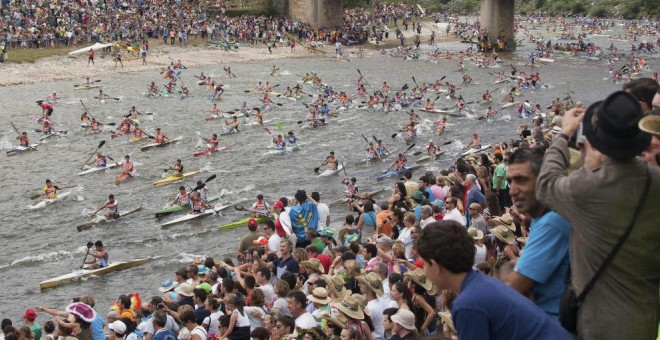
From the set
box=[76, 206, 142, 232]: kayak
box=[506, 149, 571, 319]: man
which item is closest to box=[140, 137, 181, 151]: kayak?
box=[76, 206, 142, 232]: kayak

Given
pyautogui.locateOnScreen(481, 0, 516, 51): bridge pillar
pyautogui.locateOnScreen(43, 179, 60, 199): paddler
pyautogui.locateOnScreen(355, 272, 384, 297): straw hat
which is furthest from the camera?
pyautogui.locateOnScreen(481, 0, 516, 51): bridge pillar

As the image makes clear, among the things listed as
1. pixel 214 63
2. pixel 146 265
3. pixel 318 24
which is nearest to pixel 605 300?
pixel 146 265

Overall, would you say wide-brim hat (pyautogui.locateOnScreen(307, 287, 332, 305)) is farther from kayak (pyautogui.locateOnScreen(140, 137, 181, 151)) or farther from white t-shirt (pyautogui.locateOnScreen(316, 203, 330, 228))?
kayak (pyautogui.locateOnScreen(140, 137, 181, 151))

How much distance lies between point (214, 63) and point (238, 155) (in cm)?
2207

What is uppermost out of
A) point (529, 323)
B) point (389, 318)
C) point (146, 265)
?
point (529, 323)

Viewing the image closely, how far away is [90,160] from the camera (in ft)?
80.8

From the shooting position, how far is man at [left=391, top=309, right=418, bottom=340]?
6.00 meters

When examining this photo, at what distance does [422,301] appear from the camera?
708 cm

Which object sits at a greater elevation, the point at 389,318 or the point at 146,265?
the point at 389,318

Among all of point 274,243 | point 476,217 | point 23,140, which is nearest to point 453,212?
point 476,217

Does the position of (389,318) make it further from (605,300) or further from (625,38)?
(625,38)

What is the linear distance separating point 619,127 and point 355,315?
161 inches

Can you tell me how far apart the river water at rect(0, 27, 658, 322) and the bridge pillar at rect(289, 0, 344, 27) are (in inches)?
589

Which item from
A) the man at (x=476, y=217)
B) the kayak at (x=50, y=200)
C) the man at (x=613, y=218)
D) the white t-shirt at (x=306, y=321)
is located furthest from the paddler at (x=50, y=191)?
the man at (x=613, y=218)
